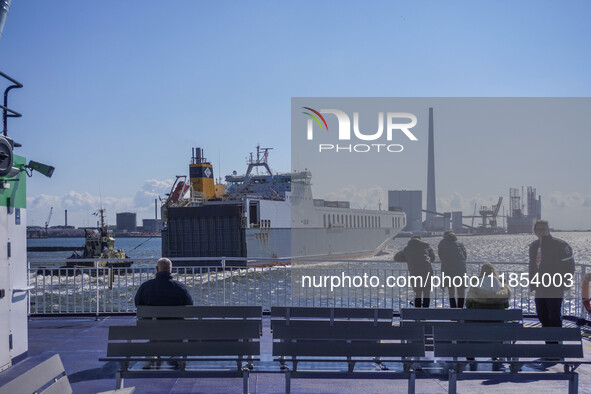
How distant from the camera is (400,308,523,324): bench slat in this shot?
17.6 feet

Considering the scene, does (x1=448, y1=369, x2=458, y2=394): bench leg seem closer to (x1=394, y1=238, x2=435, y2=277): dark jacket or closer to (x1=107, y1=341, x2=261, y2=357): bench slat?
(x1=107, y1=341, x2=261, y2=357): bench slat

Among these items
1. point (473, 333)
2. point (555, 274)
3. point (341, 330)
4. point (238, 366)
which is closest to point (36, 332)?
point (238, 366)

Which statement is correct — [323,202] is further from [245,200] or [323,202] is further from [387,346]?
[387,346]

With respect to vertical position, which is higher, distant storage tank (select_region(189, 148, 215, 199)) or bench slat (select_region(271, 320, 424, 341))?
distant storage tank (select_region(189, 148, 215, 199))

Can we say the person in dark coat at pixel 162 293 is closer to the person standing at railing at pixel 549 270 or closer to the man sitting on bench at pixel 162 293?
the man sitting on bench at pixel 162 293

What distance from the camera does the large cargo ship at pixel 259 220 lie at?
145 feet

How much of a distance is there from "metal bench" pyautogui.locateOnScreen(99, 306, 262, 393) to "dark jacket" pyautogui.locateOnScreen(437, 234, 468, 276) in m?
4.31

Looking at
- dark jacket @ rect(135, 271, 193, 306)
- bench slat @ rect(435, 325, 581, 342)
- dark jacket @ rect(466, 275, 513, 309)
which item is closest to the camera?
bench slat @ rect(435, 325, 581, 342)

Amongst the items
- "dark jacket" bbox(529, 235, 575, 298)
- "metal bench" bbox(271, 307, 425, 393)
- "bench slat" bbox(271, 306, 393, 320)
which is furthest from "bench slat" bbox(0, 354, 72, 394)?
"dark jacket" bbox(529, 235, 575, 298)

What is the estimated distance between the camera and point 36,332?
8.02 metres

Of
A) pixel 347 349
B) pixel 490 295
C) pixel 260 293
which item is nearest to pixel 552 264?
pixel 490 295

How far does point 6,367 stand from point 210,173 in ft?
162

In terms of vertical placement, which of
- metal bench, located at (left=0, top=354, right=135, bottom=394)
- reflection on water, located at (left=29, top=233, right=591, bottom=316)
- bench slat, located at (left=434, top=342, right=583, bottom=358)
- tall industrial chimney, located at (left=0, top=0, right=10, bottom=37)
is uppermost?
tall industrial chimney, located at (left=0, top=0, right=10, bottom=37)

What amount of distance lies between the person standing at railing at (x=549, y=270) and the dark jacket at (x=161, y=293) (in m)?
4.20
